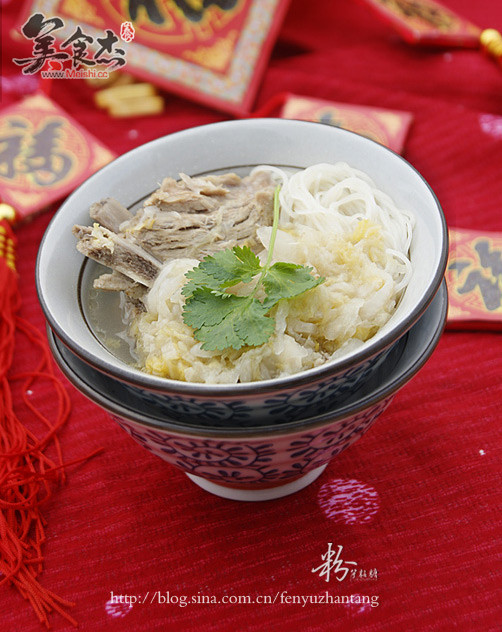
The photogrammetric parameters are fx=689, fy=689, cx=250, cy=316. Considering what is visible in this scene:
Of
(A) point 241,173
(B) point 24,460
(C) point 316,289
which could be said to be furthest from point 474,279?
(B) point 24,460

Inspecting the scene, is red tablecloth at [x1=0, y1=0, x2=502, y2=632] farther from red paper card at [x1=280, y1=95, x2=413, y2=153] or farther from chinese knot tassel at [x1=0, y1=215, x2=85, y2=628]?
red paper card at [x1=280, y1=95, x2=413, y2=153]

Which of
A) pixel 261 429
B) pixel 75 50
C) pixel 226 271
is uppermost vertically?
pixel 226 271

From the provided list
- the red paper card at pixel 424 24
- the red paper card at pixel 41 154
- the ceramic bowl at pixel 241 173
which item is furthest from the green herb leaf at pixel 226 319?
the red paper card at pixel 424 24

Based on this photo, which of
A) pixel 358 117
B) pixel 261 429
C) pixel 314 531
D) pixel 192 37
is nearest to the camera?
pixel 261 429

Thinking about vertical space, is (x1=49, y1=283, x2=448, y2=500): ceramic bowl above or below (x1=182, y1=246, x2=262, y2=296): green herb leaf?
below

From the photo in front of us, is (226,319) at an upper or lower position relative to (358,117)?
upper

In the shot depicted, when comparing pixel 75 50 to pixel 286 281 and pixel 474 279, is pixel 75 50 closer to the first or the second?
pixel 474 279

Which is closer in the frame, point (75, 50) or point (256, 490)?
point (256, 490)

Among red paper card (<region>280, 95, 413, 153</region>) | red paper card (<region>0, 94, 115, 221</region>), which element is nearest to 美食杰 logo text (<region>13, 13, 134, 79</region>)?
red paper card (<region>0, 94, 115, 221</region>)
